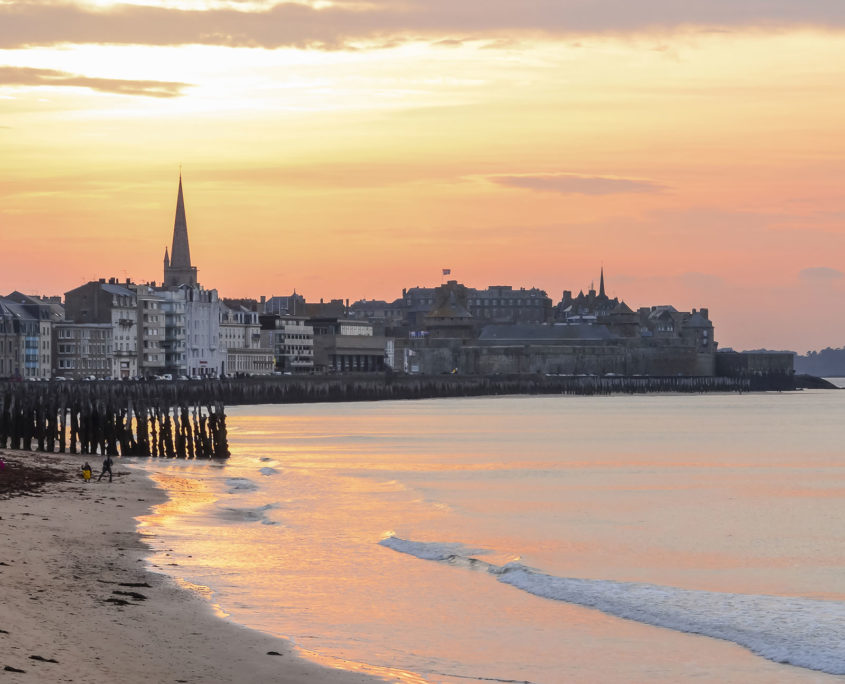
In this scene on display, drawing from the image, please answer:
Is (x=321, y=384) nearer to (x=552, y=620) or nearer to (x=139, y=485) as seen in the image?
(x=139, y=485)

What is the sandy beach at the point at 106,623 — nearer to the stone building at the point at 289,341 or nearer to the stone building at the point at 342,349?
the stone building at the point at 289,341

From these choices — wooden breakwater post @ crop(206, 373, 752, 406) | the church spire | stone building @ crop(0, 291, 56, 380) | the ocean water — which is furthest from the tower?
the ocean water

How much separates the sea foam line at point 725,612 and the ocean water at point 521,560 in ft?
0.14

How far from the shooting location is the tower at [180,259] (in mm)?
173750

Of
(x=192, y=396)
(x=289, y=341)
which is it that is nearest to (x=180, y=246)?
(x=289, y=341)

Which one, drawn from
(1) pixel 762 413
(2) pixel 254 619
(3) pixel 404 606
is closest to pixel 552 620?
(3) pixel 404 606

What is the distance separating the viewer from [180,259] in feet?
578

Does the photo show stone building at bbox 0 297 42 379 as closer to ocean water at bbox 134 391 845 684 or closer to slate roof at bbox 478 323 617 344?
ocean water at bbox 134 391 845 684

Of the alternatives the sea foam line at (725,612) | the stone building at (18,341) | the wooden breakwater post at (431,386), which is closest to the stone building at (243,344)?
the wooden breakwater post at (431,386)

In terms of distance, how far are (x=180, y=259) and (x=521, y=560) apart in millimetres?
155750

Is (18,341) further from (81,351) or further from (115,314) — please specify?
(115,314)

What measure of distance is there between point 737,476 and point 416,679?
34.5m

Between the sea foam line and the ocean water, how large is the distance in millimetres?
44

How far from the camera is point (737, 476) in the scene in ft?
155
